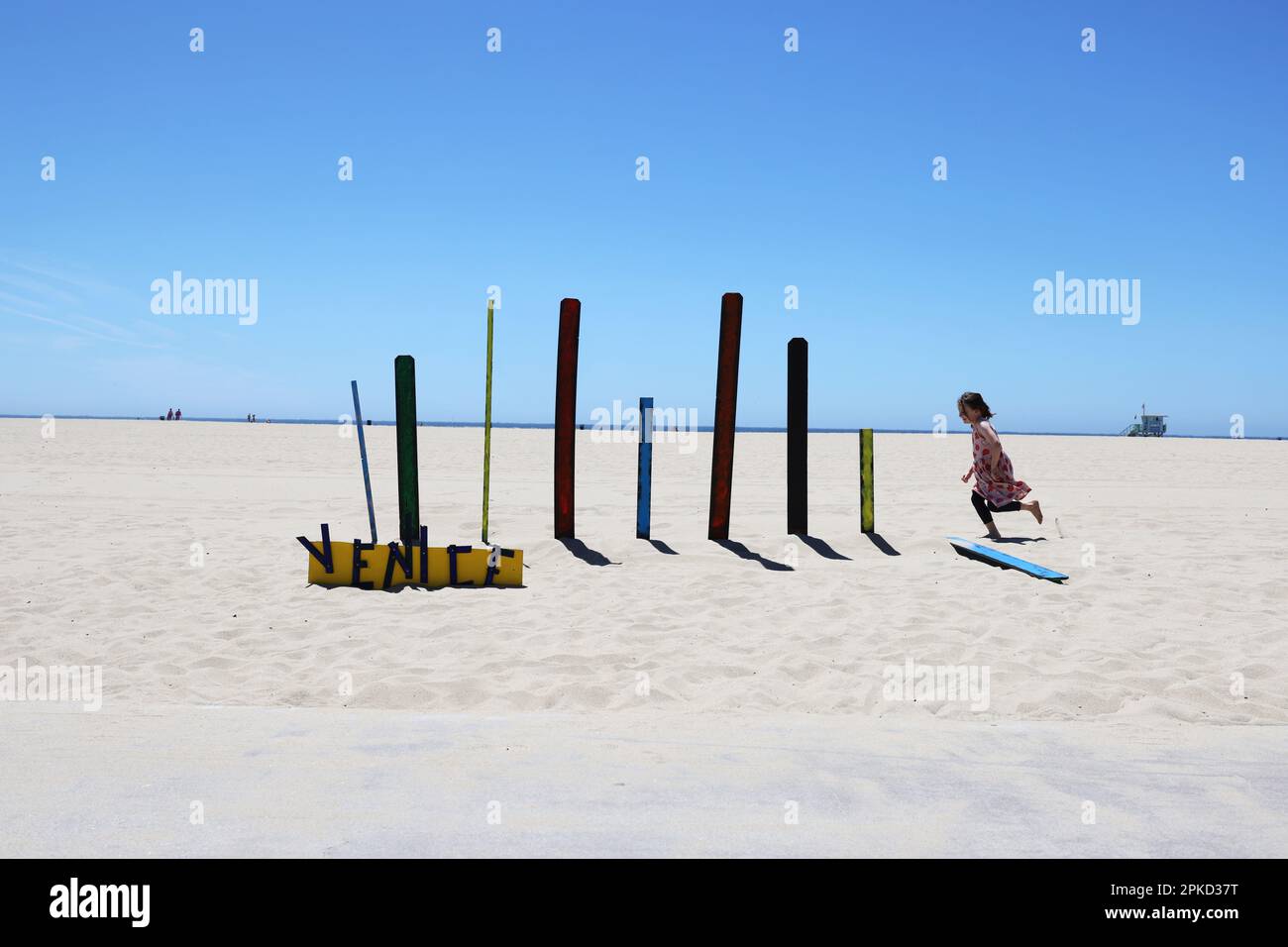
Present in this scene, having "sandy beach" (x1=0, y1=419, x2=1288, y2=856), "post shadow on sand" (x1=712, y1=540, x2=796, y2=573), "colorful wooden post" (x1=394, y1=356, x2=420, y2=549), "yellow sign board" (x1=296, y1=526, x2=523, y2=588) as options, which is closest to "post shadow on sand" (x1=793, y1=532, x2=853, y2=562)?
"sandy beach" (x1=0, y1=419, x2=1288, y2=856)

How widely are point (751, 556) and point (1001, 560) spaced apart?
2.29 meters

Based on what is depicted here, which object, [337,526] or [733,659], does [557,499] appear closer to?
[337,526]

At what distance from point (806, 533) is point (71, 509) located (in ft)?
30.4

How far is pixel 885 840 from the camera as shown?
2.77 metres

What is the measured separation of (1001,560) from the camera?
7949 millimetres

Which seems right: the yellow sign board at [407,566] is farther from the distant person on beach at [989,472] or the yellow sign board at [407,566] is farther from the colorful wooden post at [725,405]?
the distant person on beach at [989,472]

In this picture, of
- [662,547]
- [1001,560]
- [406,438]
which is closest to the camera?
[1001,560]

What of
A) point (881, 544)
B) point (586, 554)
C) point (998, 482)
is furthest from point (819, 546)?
point (586, 554)

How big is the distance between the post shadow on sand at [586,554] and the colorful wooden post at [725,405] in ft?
4.54

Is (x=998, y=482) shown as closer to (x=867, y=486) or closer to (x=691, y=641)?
(x=867, y=486)

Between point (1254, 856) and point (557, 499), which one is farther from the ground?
point (557, 499)

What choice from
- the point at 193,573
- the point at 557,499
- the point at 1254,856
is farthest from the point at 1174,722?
the point at 193,573

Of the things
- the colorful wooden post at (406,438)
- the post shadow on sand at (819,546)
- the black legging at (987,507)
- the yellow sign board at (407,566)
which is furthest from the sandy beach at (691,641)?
the colorful wooden post at (406,438)

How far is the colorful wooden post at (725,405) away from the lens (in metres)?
9.24
